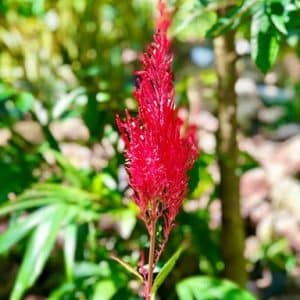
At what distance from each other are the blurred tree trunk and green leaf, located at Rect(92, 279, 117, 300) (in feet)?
1.07

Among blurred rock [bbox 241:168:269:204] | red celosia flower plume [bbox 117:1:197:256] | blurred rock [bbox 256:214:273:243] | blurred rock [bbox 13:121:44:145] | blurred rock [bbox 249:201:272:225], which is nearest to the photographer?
red celosia flower plume [bbox 117:1:197:256]

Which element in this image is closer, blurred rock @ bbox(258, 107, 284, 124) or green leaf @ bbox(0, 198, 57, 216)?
green leaf @ bbox(0, 198, 57, 216)

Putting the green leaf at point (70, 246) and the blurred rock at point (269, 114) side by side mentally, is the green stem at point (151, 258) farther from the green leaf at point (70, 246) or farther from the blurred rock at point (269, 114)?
the blurred rock at point (269, 114)

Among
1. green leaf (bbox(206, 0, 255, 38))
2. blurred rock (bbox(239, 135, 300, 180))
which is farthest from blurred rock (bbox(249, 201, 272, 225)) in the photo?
green leaf (bbox(206, 0, 255, 38))

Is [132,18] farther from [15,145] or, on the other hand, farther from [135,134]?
[135,134]

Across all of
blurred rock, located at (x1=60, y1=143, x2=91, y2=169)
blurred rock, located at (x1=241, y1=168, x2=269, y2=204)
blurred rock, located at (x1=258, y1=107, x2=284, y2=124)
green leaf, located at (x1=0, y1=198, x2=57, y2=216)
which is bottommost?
green leaf, located at (x1=0, y1=198, x2=57, y2=216)

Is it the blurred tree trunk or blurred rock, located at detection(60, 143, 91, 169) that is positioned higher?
blurred rock, located at detection(60, 143, 91, 169)

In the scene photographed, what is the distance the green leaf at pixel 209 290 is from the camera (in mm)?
1521

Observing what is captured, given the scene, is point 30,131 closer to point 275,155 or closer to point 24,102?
point 275,155

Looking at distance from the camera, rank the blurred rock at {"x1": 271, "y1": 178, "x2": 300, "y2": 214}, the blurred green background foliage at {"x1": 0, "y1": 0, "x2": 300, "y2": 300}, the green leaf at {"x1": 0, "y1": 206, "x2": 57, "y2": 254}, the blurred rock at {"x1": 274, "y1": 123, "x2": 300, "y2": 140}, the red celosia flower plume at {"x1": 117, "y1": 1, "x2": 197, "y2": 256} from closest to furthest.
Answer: the red celosia flower plume at {"x1": 117, "y1": 1, "x2": 197, "y2": 256} → the blurred green background foliage at {"x1": 0, "y1": 0, "x2": 300, "y2": 300} → the green leaf at {"x1": 0, "y1": 206, "x2": 57, "y2": 254} → the blurred rock at {"x1": 271, "y1": 178, "x2": 300, "y2": 214} → the blurred rock at {"x1": 274, "y1": 123, "x2": 300, "y2": 140}

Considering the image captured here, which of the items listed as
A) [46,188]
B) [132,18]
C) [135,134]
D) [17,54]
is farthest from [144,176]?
[132,18]

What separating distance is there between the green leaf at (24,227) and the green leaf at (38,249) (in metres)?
0.01

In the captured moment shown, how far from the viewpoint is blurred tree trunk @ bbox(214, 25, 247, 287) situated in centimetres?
164

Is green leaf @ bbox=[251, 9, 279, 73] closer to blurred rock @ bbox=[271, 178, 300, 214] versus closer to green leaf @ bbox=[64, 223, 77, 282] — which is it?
green leaf @ bbox=[64, 223, 77, 282]
